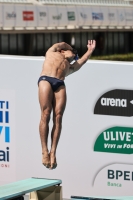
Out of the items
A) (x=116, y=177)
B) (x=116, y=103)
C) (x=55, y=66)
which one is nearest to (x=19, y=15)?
(x=55, y=66)

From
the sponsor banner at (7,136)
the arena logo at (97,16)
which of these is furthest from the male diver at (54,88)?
the arena logo at (97,16)

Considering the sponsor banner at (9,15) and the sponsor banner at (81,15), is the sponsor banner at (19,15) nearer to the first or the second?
the sponsor banner at (9,15)

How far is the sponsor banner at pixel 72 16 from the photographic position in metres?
53.3

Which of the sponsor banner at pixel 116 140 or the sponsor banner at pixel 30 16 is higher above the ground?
the sponsor banner at pixel 30 16

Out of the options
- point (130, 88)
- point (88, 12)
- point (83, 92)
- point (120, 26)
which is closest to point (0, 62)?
point (83, 92)

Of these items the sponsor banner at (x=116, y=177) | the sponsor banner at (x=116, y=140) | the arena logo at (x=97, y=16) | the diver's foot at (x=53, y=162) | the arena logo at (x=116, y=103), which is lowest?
the sponsor banner at (x=116, y=177)

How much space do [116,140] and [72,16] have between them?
42.8 metres

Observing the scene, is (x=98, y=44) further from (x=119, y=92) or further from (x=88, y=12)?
(x=119, y=92)

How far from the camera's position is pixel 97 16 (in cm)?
5653

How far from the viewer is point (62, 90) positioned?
1135 cm

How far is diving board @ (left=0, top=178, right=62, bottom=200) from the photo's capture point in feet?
29.2

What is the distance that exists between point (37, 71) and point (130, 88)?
1.61m

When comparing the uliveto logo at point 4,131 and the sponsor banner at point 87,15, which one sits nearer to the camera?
the uliveto logo at point 4,131

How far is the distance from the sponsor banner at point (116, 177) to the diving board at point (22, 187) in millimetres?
1325
